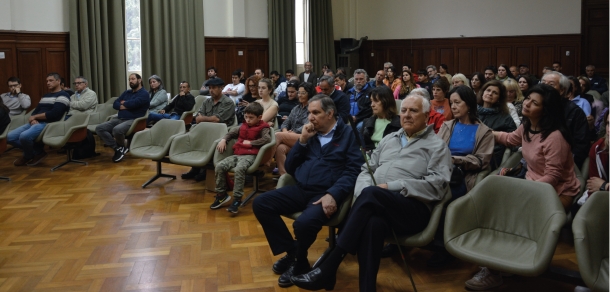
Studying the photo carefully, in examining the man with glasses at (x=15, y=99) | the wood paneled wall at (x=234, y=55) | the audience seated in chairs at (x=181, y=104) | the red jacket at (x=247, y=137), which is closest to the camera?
the red jacket at (x=247, y=137)

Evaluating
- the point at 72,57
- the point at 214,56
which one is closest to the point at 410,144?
the point at 72,57

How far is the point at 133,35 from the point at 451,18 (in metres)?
8.06

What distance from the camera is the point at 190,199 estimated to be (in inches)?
224

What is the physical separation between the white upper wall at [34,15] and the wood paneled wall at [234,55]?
3318 millimetres

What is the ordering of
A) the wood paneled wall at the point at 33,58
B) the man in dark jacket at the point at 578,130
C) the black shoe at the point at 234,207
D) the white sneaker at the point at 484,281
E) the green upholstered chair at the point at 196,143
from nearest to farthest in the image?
the white sneaker at the point at 484,281 < the man in dark jacket at the point at 578,130 < the black shoe at the point at 234,207 < the green upholstered chair at the point at 196,143 < the wood paneled wall at the point at 33,58

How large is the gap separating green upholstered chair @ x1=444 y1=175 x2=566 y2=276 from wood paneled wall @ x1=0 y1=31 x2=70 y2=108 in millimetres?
8670

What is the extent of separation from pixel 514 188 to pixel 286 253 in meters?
1.59

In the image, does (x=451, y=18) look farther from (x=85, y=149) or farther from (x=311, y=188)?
(x=311, y=188)

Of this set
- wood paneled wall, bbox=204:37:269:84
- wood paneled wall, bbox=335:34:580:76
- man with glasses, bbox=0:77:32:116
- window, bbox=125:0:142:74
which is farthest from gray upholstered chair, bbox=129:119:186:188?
wood paneled wall, bbox=335:34:580:76

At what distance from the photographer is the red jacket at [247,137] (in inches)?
212

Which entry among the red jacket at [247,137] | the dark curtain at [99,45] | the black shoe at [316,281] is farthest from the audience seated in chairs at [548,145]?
the dark curtain at [99,45]

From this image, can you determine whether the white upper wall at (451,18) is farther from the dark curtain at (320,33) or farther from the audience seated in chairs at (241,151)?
the audience seated in chairs at (241,151)

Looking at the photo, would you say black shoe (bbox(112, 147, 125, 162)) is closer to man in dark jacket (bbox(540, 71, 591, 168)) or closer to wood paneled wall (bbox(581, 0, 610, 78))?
man in dark jacket (bbox(540, 71, 591, 168))

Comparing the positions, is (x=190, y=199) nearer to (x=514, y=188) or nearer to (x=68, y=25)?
(x=514, y=188)
